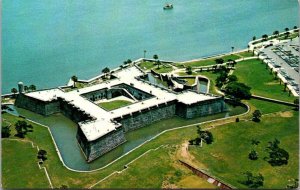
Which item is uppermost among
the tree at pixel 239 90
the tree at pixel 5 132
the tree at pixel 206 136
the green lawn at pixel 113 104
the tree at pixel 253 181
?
the tree at pixel 239 90

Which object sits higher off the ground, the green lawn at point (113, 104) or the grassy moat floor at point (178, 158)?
the green lawn at point (113, 104)

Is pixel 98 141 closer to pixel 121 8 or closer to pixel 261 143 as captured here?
pixel 261 143

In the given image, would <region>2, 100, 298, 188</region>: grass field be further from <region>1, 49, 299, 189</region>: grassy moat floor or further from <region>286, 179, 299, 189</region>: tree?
<region>286, 179, 299, 189</region>: tree

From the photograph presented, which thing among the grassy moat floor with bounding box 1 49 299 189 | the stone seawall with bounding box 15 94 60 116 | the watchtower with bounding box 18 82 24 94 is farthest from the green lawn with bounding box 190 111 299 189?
the watchtower with bounding box 18 82 24 94

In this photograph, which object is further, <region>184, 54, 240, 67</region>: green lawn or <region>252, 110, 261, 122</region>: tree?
<region>184, 54, 240, 67</region>: green lawn

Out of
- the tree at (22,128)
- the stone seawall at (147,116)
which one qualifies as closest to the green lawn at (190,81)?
the stone seawall at (147,116)

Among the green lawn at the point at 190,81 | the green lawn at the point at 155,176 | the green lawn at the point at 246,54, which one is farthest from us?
the green lawn at the point at 246,54

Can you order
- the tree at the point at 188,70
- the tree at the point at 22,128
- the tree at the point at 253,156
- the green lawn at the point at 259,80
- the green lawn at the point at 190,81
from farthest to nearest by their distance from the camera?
the tree at the point at 188,70 → the green lawn at the point at 190,81 → the green lawn at the point at 259,80 → the tree at the point at 22,128 → the tree at the point at 253,156

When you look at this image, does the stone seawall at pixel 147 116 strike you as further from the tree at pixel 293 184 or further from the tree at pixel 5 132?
the tree at pixel 293 184

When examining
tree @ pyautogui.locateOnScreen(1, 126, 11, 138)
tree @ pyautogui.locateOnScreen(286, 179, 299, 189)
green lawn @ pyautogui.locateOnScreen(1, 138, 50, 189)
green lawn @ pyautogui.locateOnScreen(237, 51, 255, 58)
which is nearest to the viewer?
tree @ pyautogui.locateOnScreen(286, 179, 299, 189)
